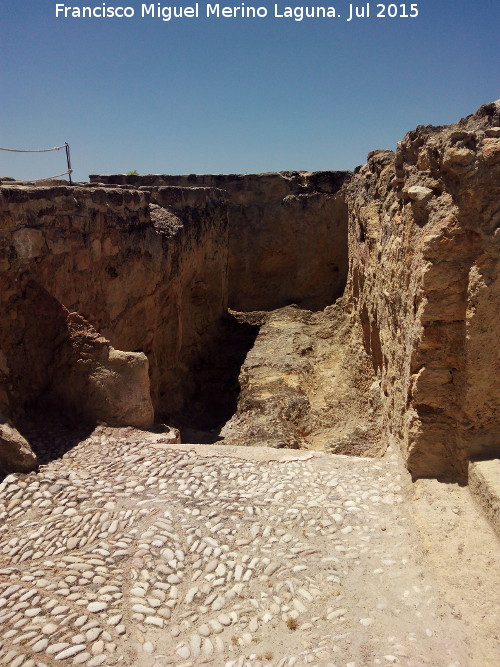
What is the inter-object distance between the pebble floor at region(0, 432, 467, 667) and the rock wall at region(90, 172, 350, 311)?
11501 mm

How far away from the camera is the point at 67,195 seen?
21.3 feet

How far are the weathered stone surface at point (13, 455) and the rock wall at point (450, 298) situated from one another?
132 inches

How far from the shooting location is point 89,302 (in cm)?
679

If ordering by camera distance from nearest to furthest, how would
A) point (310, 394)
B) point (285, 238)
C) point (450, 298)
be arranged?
point (450, 298) < point (310, 394) < point (285, 238)

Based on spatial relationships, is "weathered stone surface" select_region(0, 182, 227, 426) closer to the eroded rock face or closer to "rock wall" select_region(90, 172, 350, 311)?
the eroded rock face

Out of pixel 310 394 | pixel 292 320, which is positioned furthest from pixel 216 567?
pixel 292 320

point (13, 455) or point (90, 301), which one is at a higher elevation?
point (90, 301)

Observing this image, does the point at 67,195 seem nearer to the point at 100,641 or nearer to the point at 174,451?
the point at 174,451

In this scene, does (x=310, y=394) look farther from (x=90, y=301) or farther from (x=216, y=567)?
(x=216, y=567)

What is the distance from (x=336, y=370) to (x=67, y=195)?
18.5ft

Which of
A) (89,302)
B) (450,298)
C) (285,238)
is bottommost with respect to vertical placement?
(89,302)

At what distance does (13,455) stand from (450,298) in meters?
3.96

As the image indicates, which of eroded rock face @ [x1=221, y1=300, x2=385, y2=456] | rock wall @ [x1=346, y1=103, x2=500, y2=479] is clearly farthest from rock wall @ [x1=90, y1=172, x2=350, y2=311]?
rock wall @ [x1=346, y1=103, x2=500, y2=479]

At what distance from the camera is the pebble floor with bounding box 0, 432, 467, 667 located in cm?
309
